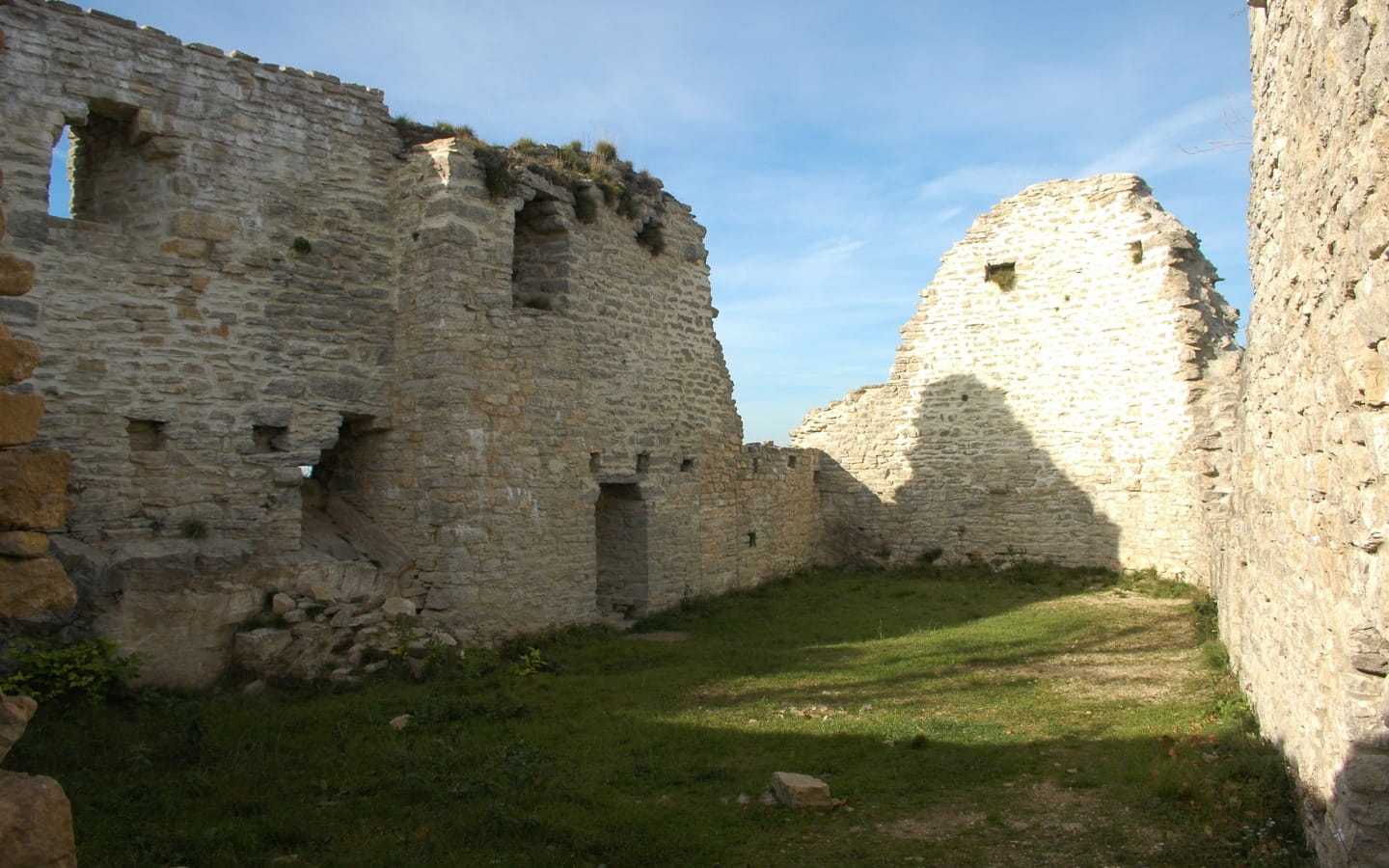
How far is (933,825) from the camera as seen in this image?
5.25m

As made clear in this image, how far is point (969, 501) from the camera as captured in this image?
52.9 ft

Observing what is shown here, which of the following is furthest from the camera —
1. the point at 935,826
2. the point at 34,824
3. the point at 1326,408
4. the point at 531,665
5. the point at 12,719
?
the point at 531,665

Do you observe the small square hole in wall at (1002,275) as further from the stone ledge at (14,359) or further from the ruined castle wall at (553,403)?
the stone ledge at (14,359)

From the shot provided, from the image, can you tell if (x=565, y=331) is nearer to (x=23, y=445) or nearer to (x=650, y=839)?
(x=650, y=839)

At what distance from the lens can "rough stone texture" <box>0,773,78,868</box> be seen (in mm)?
2990

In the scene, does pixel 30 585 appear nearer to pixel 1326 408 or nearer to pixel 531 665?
pixel 1326 408

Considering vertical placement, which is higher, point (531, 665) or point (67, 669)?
point (67, 669)

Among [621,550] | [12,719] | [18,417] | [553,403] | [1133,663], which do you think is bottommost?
[1133,663]

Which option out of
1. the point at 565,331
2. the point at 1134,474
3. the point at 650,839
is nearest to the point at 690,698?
the point at 650,839

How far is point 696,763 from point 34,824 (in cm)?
405

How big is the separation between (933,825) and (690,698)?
313 cm

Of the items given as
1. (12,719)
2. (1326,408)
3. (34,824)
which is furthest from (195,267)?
(1326,408)

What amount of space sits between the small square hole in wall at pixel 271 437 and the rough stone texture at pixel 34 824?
20.5 feet

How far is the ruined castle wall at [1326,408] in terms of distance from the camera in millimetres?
3475
